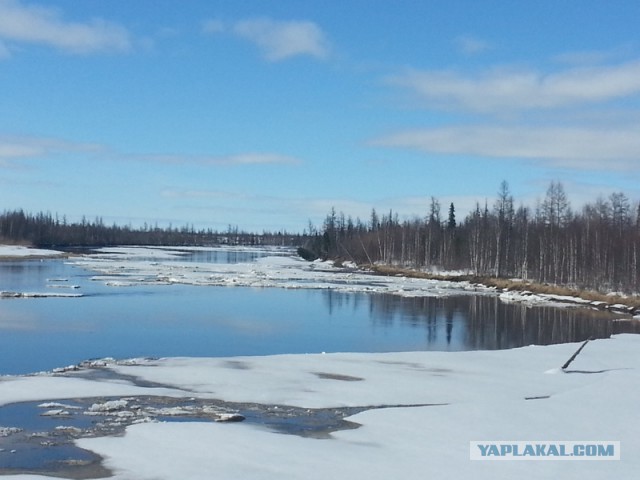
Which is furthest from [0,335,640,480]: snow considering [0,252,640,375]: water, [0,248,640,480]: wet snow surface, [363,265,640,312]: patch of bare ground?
[363,265,640,312]: patch of bare ground

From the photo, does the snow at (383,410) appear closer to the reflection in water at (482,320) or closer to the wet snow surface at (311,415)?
the wet snow surface at (311,415)

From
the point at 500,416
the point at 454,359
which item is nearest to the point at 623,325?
the point at 454,359

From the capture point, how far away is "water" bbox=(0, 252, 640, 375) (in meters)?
21.4

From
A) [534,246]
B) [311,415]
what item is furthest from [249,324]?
[534,246]

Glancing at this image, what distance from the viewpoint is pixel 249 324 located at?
27.9 m

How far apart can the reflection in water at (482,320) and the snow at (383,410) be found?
5110mm

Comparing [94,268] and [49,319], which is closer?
[49,319]

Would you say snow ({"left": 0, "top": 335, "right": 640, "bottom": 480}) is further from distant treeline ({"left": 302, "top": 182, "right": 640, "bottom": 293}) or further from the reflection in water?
distant treeline ({"left": 302, "top": 182, "right": 640, "bottom": 293})

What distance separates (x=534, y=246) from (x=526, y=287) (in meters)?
13.5

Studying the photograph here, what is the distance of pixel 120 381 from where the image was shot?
606 inches

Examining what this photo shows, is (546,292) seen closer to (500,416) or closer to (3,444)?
(500,416)

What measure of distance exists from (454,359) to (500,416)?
24.6 feet

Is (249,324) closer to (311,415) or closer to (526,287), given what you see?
(311,415)

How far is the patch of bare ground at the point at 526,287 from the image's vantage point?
41219 mm
